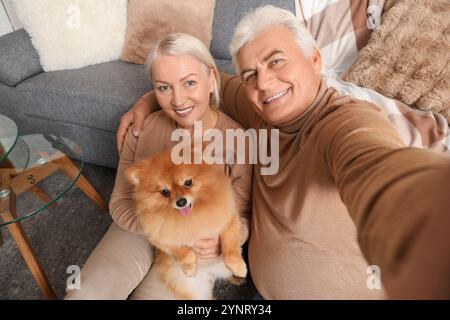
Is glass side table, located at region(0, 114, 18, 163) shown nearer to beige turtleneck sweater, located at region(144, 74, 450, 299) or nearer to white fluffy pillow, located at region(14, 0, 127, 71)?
white fluffy pillow, located at region(14, 0, 127, 71)

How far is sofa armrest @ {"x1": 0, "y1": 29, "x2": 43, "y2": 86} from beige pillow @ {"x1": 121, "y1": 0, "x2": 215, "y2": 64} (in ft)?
2.27

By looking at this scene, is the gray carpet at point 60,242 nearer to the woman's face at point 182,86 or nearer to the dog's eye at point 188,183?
the dog's eye at point 188,183

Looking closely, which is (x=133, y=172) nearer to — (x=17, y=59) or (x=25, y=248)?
(x=25, y=248)

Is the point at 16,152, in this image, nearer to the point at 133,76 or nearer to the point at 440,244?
the point at 133,76

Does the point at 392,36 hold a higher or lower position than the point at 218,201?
higher

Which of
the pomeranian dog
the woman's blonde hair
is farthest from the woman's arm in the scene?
the woman's blonde hair

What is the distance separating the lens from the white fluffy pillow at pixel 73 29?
197cm

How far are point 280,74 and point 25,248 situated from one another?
1374mm

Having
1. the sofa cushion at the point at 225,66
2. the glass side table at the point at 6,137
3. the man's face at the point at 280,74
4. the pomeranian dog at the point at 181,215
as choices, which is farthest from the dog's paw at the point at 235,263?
the glass side table at the point at 6,137

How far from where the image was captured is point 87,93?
184 centimetres

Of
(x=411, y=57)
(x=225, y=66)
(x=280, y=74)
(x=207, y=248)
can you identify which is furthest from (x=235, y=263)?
(x=225, y=66)

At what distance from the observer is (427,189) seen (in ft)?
1.09

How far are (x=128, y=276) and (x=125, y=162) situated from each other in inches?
17.6
